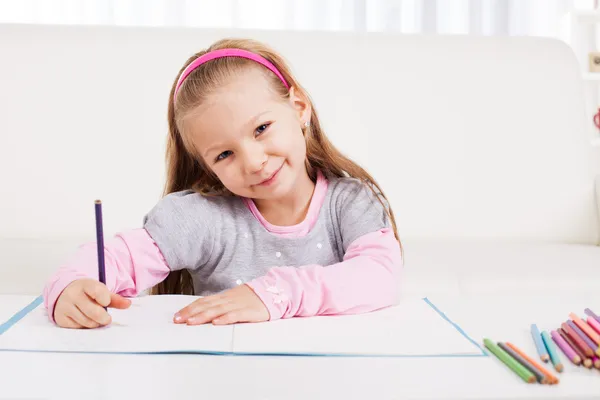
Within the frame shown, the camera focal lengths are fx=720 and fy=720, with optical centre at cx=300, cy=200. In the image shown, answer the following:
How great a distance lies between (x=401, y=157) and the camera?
5.51 feet

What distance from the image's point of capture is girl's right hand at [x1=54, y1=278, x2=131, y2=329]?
0.78 m

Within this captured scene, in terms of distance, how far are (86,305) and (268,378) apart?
0.28 meters

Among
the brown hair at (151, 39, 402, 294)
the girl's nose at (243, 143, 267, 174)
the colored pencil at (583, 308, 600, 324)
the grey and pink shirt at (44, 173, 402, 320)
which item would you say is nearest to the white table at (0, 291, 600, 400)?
the colored pencil at (583, 308, 600, 324)

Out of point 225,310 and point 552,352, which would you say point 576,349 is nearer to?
point 552,352

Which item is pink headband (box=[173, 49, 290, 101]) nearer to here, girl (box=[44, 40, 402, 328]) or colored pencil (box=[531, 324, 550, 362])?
girl (box=[44, 40, 402, 328])

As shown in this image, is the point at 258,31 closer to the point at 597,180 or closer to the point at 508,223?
the point at 508,223

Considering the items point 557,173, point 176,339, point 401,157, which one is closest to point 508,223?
point 557,173

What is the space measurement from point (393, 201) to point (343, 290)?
800 millimetres

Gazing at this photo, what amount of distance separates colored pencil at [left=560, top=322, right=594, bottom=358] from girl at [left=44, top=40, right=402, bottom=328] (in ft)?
0.79

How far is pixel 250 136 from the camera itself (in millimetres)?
1011

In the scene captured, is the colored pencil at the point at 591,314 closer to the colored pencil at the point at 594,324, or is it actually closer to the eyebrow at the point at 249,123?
the colored pencil at the point at 594,324

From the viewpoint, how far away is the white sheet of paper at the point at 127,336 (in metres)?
0.70

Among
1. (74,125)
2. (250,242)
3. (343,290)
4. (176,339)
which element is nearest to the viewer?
(176,339)

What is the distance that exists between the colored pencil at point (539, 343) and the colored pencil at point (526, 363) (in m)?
0.03
